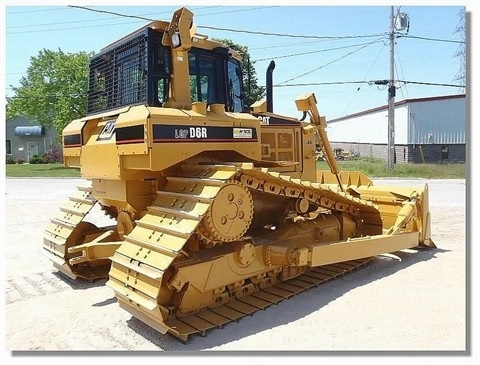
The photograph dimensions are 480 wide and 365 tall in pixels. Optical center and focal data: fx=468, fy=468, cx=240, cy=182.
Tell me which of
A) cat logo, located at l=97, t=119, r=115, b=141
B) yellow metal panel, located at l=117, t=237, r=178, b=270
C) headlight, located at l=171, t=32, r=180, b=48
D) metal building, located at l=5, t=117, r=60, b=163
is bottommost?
yellow metal panel, located at l=117, t=237, r=178, b=270

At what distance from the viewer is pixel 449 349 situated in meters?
4.09

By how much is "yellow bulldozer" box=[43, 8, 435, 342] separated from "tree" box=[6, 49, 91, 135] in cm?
2605

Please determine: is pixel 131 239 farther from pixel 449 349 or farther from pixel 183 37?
pixel 449 349

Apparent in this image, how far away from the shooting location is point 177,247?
4160 millimetres

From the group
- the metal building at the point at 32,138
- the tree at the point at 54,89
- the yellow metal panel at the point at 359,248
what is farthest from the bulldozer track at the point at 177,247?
the metal building at the point at 32,138

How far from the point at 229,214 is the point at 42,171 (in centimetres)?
2709

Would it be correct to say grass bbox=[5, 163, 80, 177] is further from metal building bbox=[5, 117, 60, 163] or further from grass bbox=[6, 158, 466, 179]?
metal building bbox=[5, 117, 60, 163]

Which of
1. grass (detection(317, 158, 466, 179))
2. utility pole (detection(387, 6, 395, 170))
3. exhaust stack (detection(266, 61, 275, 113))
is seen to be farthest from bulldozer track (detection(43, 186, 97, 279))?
utility pole (detection(387, 6, 395, 170))

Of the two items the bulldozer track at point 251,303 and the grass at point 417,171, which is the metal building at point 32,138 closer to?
the grass at point 417,171

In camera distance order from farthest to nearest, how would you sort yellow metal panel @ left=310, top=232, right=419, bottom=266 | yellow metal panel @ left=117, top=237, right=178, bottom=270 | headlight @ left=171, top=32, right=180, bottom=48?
1. yellow metal panel @ left=310, top=232, right=419, bottom=266
2. headlight @ left=171, top=32, right=180, bottom=48
3. yellow metal panel @ left=117, top=237, right=178, bottom=270

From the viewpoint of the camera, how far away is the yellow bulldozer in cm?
450

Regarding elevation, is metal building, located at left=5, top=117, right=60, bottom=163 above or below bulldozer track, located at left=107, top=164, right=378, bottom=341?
above

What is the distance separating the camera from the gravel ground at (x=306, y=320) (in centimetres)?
416

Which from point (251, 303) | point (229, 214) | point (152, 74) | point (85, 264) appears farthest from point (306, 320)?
point (85, 264)
